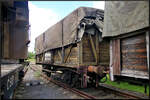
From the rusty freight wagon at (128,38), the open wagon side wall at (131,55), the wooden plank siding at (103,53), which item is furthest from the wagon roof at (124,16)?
the wooden plank siding at (103,53)

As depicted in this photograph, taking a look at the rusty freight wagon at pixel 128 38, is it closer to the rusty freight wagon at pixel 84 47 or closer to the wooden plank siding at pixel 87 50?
the rusty freight wagon at pixel 84 47

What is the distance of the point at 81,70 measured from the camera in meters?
5.95

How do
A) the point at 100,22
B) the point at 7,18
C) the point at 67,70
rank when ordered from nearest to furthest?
1. the point at 7,18
2. the point at 100,22
3. the point at 67,70

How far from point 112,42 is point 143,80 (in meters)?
1.51

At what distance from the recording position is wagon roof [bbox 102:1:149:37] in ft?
10.8

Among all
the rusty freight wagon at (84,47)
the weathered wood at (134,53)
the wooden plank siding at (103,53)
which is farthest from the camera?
the wooden plank siding at (103,53)

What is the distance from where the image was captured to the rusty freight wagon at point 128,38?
3.36 m

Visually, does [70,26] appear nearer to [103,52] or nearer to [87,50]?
[87,50]

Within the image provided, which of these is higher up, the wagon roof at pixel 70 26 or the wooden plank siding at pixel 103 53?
the wagon roof at pixel 70 26

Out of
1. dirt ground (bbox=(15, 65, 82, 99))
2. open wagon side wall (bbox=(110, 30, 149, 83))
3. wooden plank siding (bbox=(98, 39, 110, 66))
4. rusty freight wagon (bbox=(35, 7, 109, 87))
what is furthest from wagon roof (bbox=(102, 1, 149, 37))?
dirt ground (bbox=(15, 65, 82, 99))

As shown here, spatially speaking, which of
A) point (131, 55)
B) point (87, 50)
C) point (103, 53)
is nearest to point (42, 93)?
point (87, 50)

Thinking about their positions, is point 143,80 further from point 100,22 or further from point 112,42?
point 100,22

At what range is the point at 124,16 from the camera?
3.72 metres

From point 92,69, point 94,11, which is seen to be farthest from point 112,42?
point 94,11
